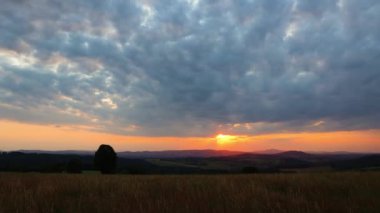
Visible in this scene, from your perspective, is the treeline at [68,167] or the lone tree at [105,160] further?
the lone tree at [105,160]

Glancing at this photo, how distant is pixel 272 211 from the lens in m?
4.97

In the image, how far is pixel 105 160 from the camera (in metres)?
58.9

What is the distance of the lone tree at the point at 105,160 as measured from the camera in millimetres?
58500

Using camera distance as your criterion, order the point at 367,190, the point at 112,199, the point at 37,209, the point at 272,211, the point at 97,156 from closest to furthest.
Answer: the point at 272,211
the point at 37,209
the point at 112,199
the point at 367,190
the point at 97,156

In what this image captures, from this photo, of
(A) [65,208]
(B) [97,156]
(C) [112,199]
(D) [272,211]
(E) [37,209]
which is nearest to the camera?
(D) [272,211]

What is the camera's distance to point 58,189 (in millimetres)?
7816

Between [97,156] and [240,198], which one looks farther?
[97,156]

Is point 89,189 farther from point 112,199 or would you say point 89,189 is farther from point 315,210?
point 315,210

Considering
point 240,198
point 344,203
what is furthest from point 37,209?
point 344,203

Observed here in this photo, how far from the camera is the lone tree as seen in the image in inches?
2303

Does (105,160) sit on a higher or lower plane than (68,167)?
higher

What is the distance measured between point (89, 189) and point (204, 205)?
12.3ft

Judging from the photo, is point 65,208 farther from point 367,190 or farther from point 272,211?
point 367,190

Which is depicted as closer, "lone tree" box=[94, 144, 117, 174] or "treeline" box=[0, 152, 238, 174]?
"treeline" box=[0, 152, 238, 174]
